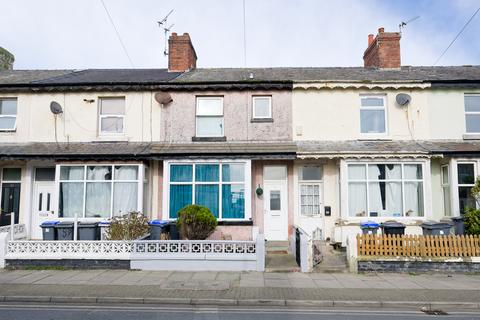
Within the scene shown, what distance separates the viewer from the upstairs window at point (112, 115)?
14.6 meters

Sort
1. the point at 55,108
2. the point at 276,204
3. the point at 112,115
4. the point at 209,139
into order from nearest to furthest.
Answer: the point at 276,204
the point at 55,108
the point at 209,139
the point at 112,115

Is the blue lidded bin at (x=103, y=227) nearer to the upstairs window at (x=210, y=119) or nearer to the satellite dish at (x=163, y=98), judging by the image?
the upstairs window at (x=210, y=119)

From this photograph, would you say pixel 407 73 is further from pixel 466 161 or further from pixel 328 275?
pixel 328 275

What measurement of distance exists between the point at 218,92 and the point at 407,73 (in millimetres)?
8194

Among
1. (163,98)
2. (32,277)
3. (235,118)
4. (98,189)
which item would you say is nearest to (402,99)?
(235,118)

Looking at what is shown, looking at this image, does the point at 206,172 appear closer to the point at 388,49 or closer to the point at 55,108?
the point at 55,108

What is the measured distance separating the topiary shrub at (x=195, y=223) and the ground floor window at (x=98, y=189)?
2914mm

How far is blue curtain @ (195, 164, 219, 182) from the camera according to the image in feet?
43.7

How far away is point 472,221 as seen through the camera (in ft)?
38.0

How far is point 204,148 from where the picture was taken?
13.4 metres

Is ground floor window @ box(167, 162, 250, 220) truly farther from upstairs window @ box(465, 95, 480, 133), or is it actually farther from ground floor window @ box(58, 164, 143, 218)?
upstairs window @ box(465, 95, 480, 133)

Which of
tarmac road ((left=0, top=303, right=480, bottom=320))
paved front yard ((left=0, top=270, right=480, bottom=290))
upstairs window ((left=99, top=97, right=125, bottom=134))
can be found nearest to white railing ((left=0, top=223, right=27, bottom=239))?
paved front yard ((left=0, top=270, right=480, bottom=290))

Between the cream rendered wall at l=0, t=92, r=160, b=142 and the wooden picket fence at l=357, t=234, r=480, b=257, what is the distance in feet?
28.8

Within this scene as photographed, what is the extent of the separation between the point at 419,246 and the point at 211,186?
7095 mm
